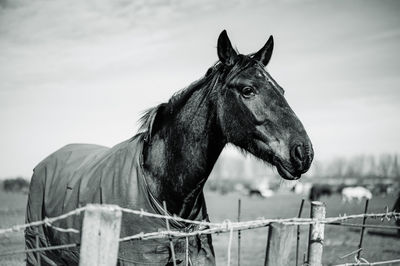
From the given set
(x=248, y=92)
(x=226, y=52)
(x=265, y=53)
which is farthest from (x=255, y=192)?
(x=248, y=92)

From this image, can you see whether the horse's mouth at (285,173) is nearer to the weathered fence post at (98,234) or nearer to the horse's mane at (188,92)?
the horse's mane at (188,92)

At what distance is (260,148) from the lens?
10.8ft

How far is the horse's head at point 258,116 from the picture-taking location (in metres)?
3.06

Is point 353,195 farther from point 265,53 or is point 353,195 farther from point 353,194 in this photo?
point 265,53

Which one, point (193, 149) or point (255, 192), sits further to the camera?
point (255, 192)

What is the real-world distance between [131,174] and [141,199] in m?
0.28

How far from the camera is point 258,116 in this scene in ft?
10.7

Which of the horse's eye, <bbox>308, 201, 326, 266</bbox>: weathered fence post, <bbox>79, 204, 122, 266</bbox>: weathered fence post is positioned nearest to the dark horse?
the horse's eye

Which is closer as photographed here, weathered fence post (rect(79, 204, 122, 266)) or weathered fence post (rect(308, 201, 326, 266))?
weathered fence post (rect(79, 204, 122, 266))

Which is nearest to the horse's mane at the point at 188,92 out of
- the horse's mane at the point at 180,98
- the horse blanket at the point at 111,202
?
the horse's mane at the point at 180,98

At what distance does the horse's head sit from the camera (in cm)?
306

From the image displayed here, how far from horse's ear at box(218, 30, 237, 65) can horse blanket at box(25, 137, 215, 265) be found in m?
1.21

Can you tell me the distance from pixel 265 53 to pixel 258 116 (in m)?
0.95

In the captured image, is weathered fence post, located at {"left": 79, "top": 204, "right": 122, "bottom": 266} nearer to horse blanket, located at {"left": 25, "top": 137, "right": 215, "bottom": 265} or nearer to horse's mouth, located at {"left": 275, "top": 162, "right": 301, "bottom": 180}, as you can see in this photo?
horse blanket, located at {"left": 25, "top": 137, "right": 215, "bottom": 265}
